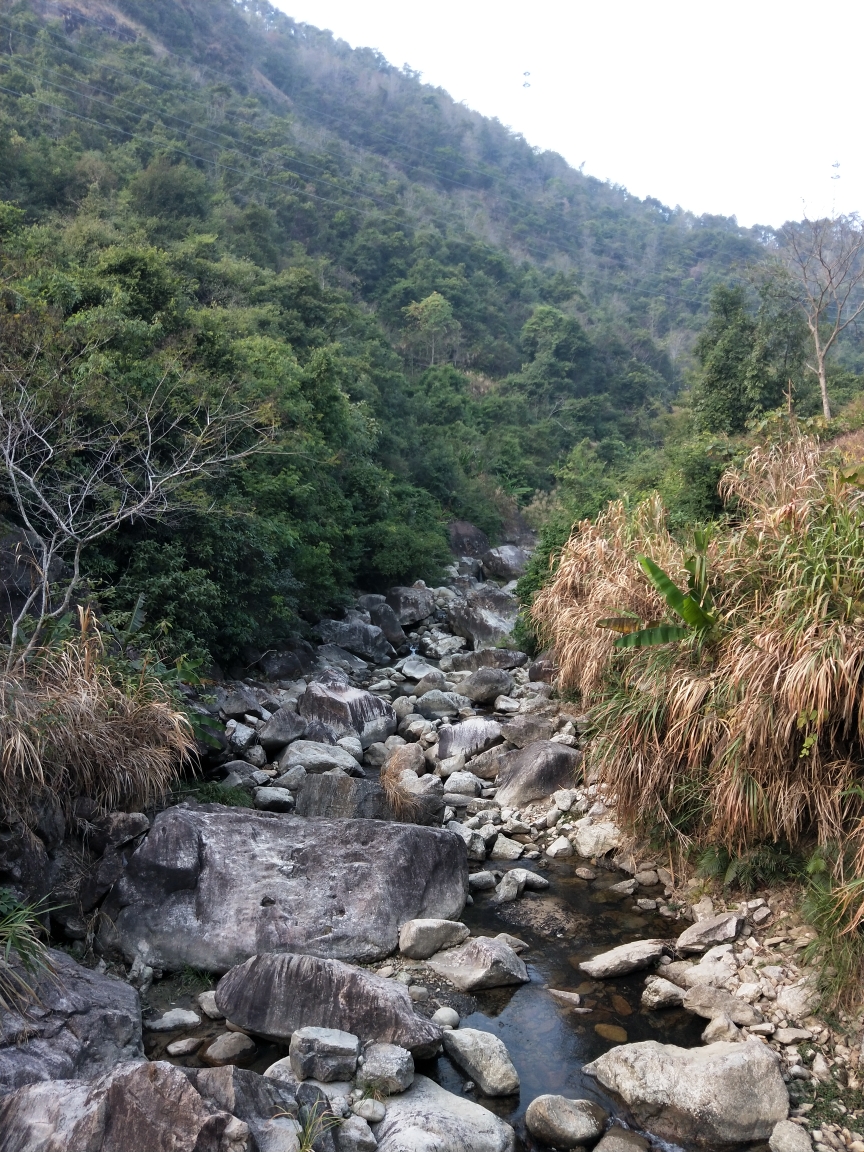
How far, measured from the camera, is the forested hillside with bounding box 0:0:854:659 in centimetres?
1352

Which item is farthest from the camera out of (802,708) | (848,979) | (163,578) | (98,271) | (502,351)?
(502,351)

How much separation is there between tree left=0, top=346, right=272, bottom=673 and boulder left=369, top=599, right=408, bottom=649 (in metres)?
7.23

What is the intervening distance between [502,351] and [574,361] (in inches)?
159

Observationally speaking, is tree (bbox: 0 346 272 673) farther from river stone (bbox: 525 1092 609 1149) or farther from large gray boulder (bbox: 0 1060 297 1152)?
river stone (bbox: 525 1092 609 1149)

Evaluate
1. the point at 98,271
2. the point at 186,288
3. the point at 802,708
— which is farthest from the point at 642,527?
the point at 186,288

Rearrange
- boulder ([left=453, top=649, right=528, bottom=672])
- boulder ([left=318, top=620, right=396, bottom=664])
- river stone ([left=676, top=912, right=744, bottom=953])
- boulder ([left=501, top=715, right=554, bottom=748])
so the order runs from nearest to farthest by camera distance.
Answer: river stone ([left=676, top=912, right=744, bottom=953]) → boulder ([left=501, top=715, right=554, bottom=748]) → boulder ([left=453, top=649, right=528, bottom=672]) → boulder ([left=318, top=620, right=396, bottom=664])

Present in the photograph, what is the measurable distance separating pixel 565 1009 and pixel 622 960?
0.67 meters

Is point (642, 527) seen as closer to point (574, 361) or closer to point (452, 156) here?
point (574, 361)

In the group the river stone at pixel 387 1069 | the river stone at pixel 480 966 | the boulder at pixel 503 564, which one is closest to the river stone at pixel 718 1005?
the river stone at pixel 480 966

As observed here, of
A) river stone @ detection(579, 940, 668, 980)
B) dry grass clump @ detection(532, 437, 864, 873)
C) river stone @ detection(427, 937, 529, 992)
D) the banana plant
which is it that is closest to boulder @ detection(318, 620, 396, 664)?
dry grass clump @ detection(532, 437, 864, 873)

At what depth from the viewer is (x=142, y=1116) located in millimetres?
A: 4098

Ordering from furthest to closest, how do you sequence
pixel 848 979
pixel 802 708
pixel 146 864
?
1. pixel 146 864
2. pixel 802 708
3. pixel 848 979

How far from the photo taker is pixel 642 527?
1008 cm

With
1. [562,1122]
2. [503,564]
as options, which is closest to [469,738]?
[562,1122]
